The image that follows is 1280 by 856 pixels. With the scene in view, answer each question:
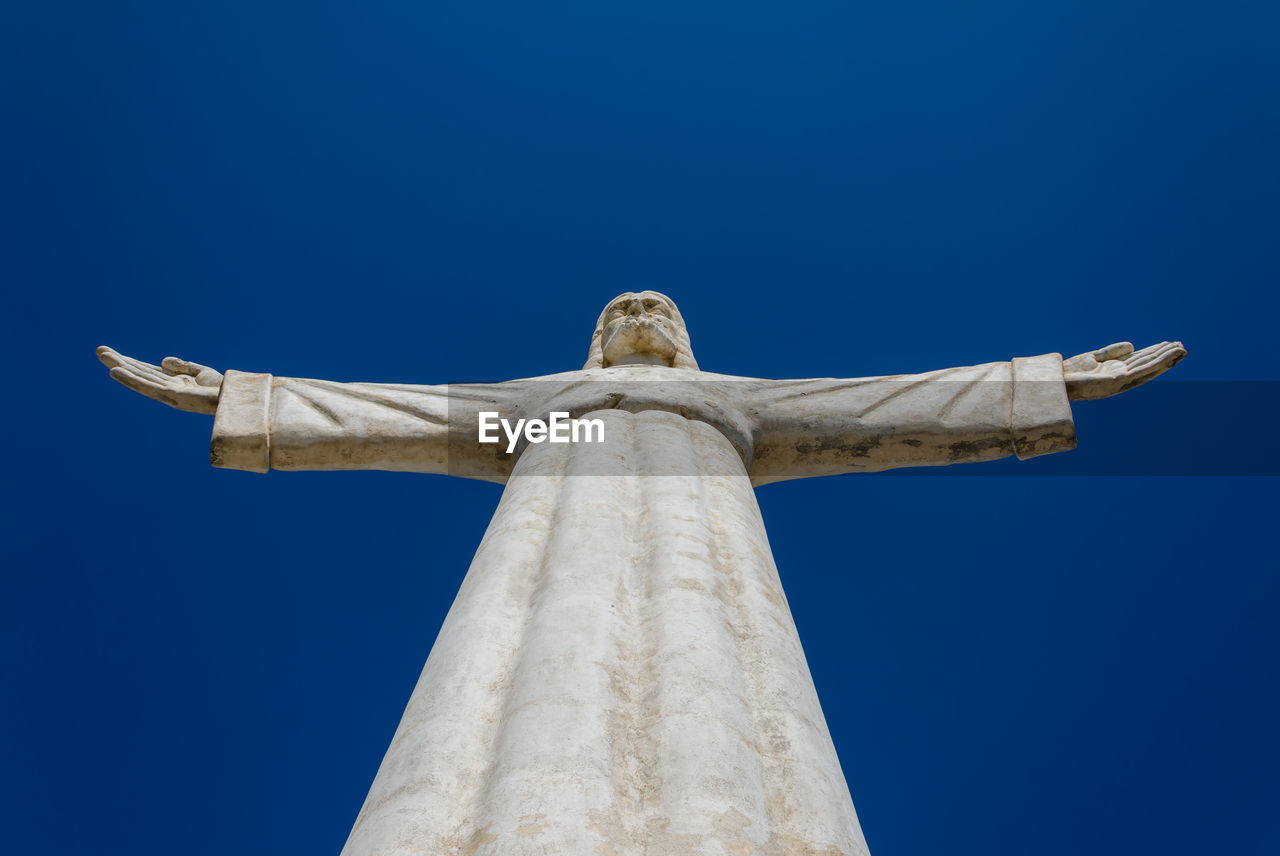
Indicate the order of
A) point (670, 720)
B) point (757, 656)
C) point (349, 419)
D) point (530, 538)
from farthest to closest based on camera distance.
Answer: point (349, 419) → point (530, 538) → point (757, 656) → point (670, 720)

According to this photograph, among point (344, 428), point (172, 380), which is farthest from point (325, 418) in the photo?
point (172, 380)

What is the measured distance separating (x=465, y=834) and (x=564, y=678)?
0.77 m

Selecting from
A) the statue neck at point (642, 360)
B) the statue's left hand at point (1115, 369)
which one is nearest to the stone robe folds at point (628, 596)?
Result: the statue's left hand at point (1115, 369)

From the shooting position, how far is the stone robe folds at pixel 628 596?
3.96 metres

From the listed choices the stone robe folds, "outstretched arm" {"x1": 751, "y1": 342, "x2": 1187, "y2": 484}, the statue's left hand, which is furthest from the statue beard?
the statue's left hand

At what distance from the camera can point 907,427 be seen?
8.30m

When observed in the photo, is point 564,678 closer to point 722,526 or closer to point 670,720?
point 670,720

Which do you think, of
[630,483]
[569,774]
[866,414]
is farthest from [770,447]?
[569,774]

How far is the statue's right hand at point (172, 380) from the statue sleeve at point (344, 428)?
0.12 metres

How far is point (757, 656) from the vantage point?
195 inches

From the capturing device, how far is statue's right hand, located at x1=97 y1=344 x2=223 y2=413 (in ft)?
27.3

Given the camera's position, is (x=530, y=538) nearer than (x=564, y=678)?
No

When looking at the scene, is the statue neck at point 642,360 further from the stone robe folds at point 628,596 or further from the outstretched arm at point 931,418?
the outstretched arm at point 931,418

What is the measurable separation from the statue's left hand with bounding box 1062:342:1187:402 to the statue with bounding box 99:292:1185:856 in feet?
0.05
